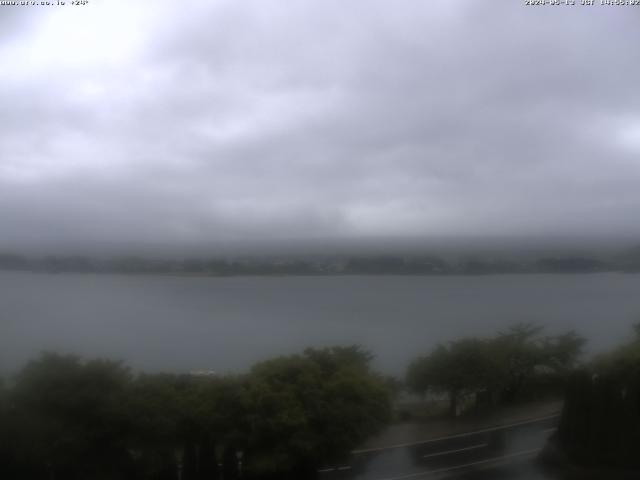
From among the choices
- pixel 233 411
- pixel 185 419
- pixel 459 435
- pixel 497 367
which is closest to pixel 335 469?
pixel 233 411

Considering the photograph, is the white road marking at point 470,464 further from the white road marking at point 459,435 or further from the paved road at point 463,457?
the white road marking at point 459,435

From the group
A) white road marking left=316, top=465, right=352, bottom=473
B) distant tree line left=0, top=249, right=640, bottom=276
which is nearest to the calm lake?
distant tree line left=0, top=249, right=640, bottom=276

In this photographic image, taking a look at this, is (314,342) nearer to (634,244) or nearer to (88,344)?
(88,344)

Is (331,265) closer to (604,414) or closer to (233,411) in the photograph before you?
(233,411)

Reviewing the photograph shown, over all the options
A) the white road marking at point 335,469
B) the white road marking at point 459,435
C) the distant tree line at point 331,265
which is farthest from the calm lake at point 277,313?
the white road marking at point 335,469

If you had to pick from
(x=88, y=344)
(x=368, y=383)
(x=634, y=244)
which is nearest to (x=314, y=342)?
(x=368, y=383)

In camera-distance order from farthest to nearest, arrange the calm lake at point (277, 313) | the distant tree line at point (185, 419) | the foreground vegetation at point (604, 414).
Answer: the foreground vegetation at point (604, 414)
the calm lake at point (277, 313)
the distant tree line at point (185, 419)
